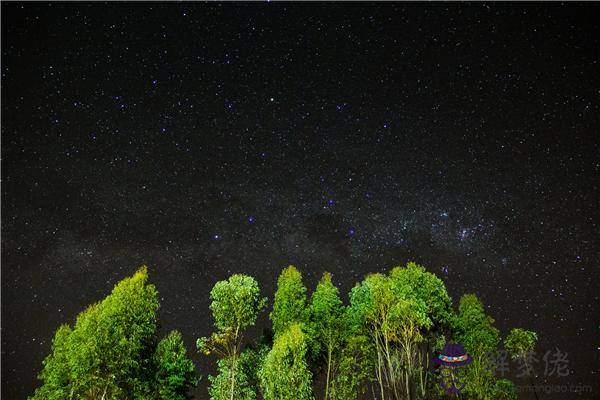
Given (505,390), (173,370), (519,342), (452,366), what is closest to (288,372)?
(452,366)

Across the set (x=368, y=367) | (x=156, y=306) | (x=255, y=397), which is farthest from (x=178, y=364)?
(x=368, y=367)

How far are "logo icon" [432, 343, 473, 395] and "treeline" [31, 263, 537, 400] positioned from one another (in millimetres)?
617

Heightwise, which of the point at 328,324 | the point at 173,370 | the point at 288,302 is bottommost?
the point at 173,370

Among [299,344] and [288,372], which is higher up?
[299,344]

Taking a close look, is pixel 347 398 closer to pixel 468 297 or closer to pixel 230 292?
pixel 230 292

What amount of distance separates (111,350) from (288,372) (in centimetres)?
974

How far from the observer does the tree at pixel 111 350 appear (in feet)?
63.4

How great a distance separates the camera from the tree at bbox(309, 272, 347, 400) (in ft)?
79.5

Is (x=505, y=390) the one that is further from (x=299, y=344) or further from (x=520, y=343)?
(x=299, y=344)

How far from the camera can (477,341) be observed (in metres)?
25.9

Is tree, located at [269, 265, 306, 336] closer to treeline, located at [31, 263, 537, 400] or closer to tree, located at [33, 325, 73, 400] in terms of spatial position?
treeline, located at [31, 263, 537, 400]

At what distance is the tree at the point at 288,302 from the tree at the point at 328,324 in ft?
2.99

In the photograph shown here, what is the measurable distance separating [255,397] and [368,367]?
883 centimetres

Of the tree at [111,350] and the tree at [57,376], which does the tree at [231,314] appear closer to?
the tree at [111,350]
